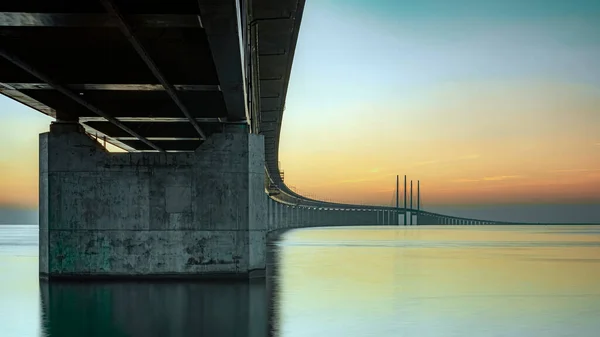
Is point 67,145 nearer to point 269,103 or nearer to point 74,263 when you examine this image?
point 74,263

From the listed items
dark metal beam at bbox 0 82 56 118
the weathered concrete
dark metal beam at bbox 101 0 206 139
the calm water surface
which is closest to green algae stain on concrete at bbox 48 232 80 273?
the weathered concrete

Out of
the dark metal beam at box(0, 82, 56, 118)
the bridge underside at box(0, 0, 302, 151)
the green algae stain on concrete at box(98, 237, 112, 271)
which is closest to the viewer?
the bridge underside at box(0, 0, 302, 151)

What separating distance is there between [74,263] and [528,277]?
51.5 ft

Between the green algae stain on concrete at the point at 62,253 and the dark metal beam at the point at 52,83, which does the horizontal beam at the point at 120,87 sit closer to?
the dark metal beam at the point at 52,83

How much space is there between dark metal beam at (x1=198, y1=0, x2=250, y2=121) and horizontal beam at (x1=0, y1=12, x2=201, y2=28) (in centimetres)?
62

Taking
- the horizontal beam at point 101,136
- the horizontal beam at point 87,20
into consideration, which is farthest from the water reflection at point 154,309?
the horizontal beam at point 101,136

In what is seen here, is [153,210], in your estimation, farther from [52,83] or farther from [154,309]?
[154,309]

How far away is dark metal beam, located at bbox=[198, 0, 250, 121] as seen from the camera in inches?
569

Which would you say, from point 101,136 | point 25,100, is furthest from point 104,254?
point 101,136

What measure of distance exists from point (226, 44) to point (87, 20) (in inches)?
111

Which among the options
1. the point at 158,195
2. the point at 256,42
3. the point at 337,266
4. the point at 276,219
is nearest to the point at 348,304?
the point at 256,42

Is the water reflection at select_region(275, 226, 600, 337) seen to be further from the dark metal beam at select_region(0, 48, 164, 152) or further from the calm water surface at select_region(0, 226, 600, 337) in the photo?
the dark metal beam at select_region(0, 48, 164, 152)

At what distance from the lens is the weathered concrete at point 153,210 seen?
86.6 feet

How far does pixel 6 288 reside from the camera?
23734mm
